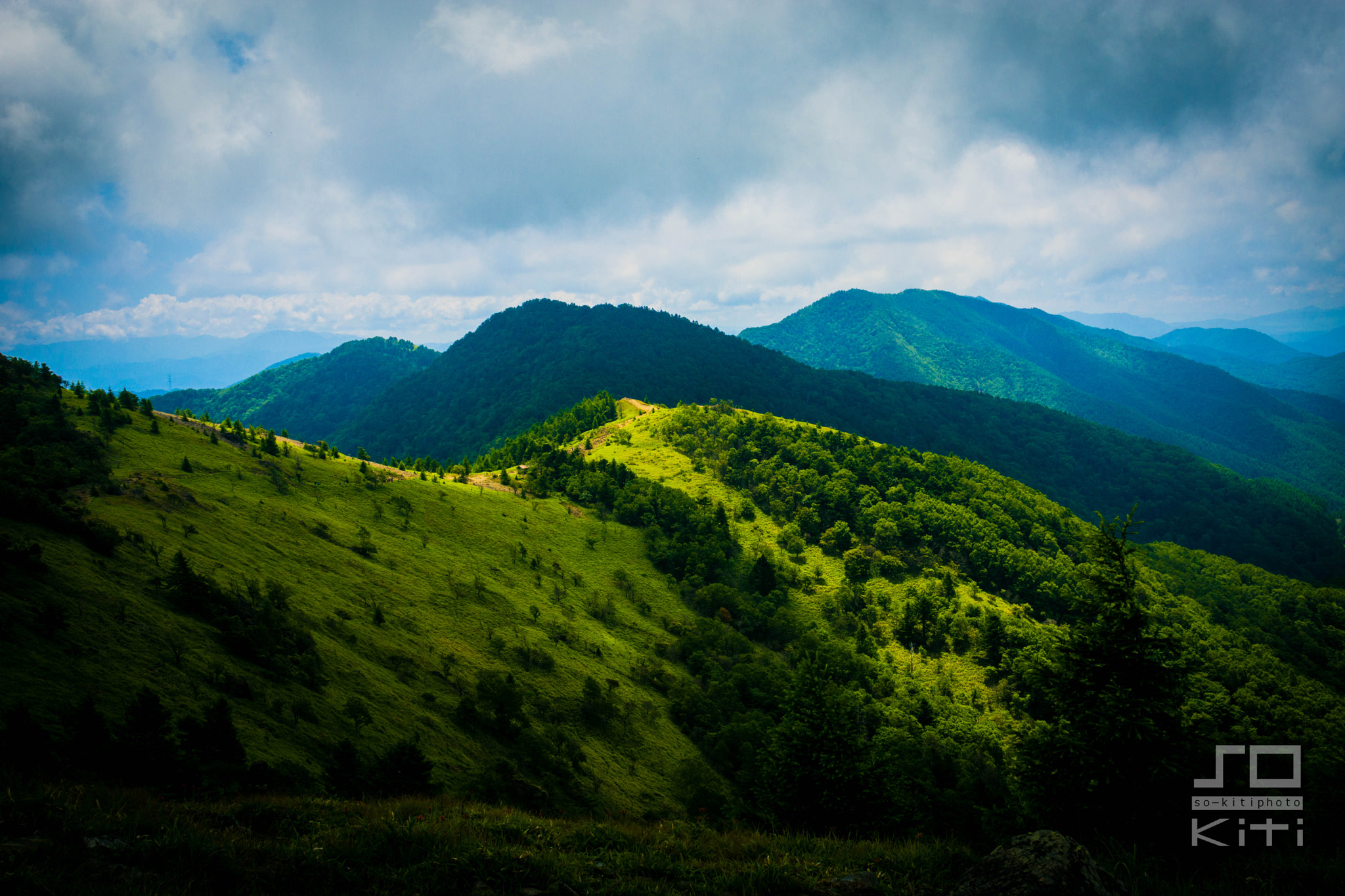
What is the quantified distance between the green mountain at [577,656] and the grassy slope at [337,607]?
28 centimetres

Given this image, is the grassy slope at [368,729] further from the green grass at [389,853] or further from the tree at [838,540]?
the tree at [838,540]

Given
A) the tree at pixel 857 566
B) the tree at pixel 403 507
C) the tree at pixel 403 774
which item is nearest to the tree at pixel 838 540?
the tree at pixel 857 566

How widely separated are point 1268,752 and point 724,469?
131 meters

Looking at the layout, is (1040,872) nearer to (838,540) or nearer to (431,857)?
(431,857)

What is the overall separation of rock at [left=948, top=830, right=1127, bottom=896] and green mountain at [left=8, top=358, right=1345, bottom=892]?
19.6 ft

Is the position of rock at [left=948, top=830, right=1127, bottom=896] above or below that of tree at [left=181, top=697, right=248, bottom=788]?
above

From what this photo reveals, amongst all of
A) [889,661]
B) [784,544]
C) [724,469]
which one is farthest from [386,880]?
[724,469]

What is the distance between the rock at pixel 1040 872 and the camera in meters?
9.85

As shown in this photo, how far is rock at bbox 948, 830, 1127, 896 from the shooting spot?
9.85 m

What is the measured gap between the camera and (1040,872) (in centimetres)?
997

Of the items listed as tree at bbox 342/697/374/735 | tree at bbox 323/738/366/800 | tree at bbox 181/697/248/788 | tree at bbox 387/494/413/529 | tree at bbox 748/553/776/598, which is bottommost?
tree at bbox 748/553/776/598

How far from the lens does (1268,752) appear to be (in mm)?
17000

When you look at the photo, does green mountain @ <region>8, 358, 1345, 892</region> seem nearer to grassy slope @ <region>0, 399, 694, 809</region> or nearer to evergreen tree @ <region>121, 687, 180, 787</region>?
evergreen tree @ <region>121, 687, 180, 787</region>

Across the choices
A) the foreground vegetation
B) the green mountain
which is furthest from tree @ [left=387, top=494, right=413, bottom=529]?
the foreground vegetation
